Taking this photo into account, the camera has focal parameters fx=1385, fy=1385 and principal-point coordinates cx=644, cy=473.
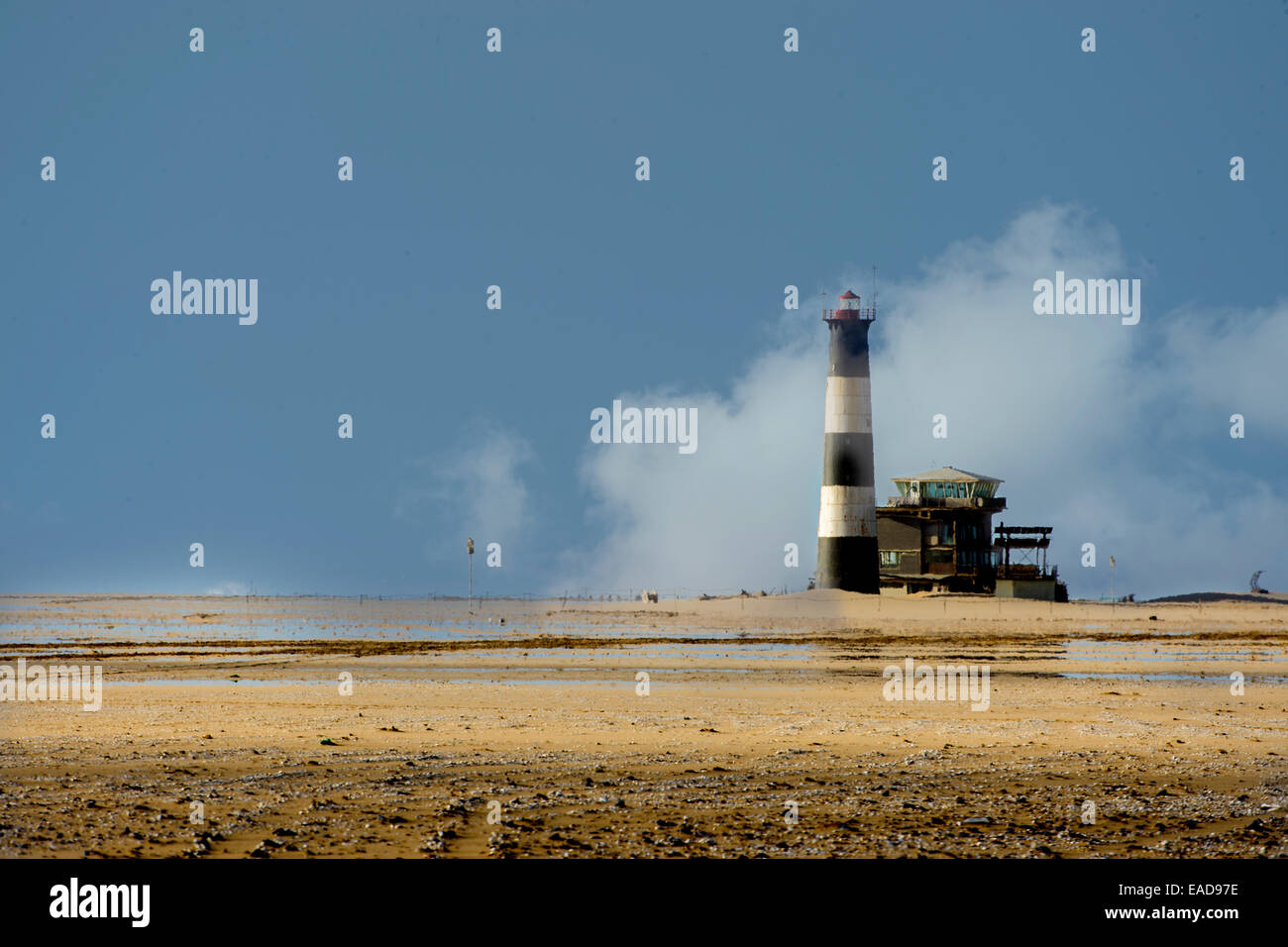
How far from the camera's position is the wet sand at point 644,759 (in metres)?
12.8

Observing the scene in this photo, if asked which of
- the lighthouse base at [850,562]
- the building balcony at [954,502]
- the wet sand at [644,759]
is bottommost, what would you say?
the wet sand at [644,759]

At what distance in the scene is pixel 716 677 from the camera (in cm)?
3266

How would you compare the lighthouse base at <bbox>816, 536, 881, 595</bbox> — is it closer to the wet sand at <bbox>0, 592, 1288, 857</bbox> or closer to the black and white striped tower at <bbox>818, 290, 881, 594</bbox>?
the black and white striped tower at <bbox>818, 290, 881, 594</bbox>

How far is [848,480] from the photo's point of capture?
75062mm

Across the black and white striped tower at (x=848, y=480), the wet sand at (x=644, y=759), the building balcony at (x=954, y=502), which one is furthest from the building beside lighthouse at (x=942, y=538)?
the wet sand at (x=644, y=759)

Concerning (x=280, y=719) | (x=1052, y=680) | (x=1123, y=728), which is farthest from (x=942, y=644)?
(x=280, y=719)

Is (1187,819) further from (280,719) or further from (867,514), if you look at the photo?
(867,514)

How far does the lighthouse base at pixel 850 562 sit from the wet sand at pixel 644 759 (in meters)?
34.2

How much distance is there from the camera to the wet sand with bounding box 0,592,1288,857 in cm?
1280

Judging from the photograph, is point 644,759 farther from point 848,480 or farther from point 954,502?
point 954,502

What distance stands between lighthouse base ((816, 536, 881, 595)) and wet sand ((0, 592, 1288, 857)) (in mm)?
34226

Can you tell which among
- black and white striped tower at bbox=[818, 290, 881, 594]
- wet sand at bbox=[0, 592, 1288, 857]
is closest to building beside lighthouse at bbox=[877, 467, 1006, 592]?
black and white striped tower at bbox=[818, 290, 881, 594]

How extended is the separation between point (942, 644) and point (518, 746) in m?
29.3

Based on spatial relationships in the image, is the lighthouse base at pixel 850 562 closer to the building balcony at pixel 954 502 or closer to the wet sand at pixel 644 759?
the building balcony at pixel 954 502
